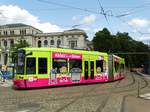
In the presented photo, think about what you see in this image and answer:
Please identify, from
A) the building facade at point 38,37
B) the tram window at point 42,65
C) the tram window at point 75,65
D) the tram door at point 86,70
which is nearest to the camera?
the tram window at point 42,65

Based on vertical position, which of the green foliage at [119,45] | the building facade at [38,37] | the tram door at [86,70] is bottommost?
the tram door at [86,70]

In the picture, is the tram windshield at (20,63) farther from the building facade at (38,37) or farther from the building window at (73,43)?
the building window at (73,43)

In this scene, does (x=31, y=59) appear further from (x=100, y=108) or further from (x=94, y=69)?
(x=100, y=108)

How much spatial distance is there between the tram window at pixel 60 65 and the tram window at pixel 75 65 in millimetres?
649

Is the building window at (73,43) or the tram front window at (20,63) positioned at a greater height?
the building window at (73,43)

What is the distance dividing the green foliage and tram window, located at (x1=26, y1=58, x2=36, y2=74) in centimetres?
7292

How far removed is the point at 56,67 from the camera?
2703cm

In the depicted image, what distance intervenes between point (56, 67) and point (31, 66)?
2.62m

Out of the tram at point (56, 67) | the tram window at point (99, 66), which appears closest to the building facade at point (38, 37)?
the tram window at point (99, 66)

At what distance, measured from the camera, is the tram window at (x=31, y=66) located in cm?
2484

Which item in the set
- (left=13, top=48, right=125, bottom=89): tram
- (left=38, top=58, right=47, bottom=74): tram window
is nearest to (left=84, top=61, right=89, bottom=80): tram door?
(left=13, top=48, right=125, bottom=89): tram

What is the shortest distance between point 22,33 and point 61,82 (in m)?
114

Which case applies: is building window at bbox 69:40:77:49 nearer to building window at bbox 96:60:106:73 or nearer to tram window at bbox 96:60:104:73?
building window at bbox 96:60:106:73

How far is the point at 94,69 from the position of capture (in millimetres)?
31719
